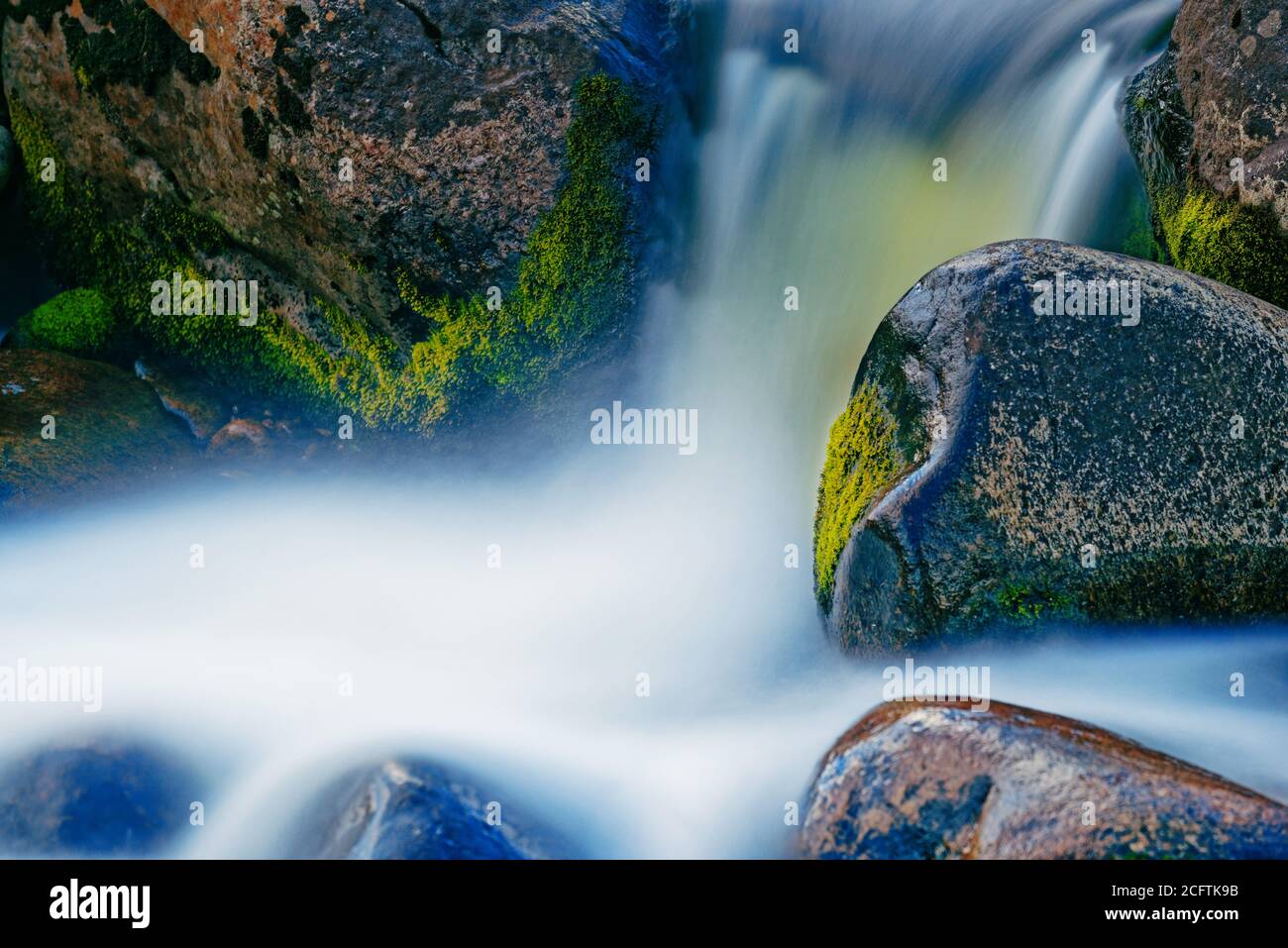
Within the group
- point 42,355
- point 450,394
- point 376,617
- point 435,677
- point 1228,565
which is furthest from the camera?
point 42,355

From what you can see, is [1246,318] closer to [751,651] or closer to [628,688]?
[751,651]

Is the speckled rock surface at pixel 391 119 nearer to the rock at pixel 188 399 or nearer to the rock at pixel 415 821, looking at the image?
the rock at pixel 188 399

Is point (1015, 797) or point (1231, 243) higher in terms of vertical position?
point (1231, 243)

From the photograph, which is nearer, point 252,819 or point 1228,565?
point 252,819

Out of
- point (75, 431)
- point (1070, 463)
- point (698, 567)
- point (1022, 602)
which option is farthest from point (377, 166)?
point (1022, 602)

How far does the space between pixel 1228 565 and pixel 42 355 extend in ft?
24.4

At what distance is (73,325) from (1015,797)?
7.47m

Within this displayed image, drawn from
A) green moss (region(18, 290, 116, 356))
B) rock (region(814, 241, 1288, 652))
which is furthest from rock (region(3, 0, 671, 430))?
rock (region(814, 241, 1288, 652))

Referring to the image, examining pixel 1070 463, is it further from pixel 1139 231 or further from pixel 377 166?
pixel 377 166

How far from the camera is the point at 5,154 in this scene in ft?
28.6

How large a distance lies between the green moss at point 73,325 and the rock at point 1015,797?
21.6 ft
